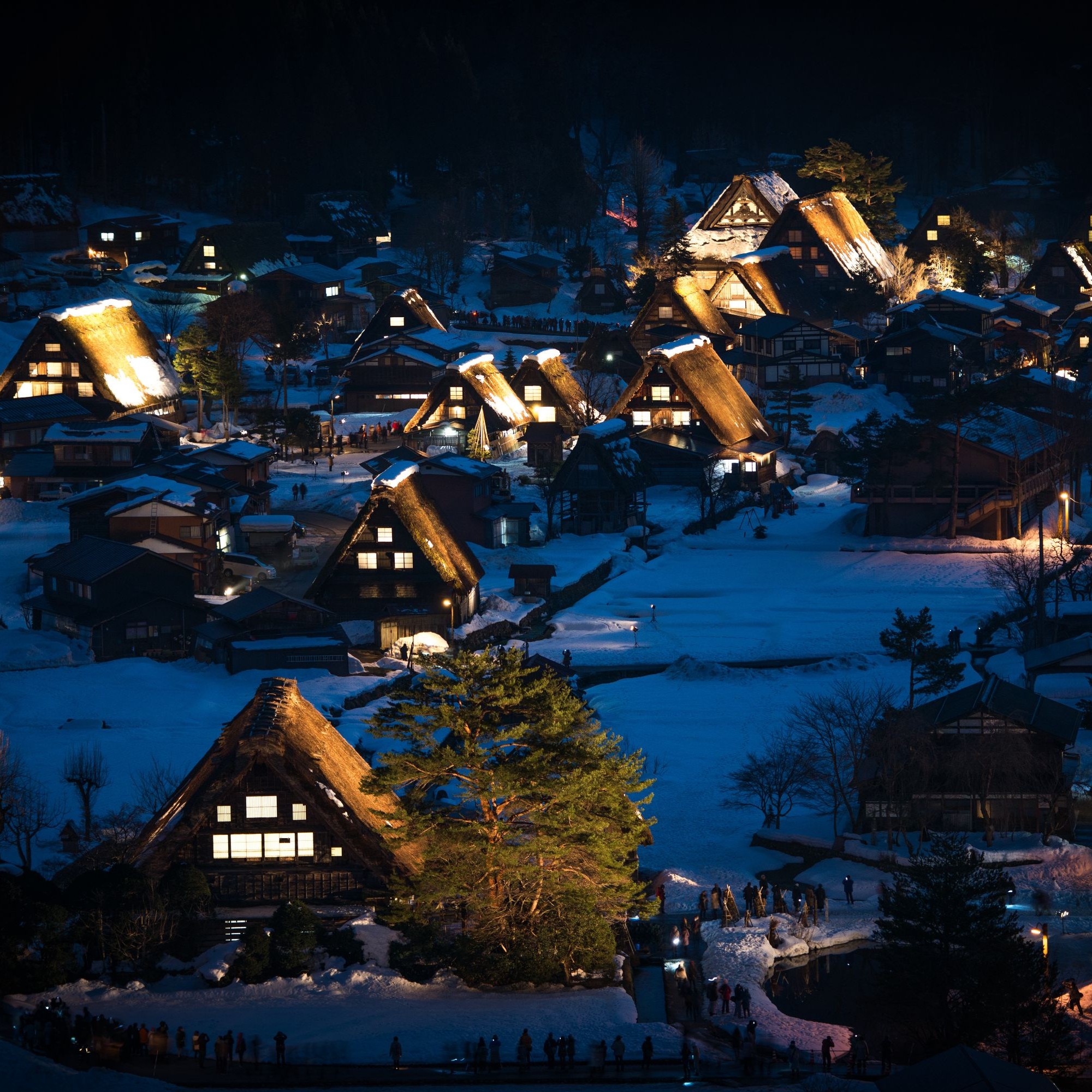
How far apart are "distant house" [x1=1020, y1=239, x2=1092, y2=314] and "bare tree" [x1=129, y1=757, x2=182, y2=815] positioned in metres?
51.9

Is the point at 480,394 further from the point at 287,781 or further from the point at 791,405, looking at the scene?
the point at 287,781

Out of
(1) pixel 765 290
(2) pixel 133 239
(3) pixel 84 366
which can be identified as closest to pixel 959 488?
(1) pixel 765 290

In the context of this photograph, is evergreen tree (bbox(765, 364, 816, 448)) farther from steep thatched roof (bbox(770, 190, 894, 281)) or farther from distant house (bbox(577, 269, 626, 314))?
distant house (bbox(577, 269, 626, 314))

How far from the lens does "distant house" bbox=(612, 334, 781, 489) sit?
6147 centimetres

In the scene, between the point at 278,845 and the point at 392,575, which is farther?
the point at 392,575

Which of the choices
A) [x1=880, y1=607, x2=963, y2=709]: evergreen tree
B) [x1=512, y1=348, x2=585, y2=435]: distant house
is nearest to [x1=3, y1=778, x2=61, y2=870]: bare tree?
[x1=880, y1=607, x2=963, y2=709]: evergreen tree

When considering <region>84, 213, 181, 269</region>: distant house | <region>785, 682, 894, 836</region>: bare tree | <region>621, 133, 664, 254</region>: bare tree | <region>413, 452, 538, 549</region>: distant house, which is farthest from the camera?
<region>621, 133, 664, 254</region>: bare tree

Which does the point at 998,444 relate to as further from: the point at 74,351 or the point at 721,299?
the point at 74,351

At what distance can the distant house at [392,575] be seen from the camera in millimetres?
45875

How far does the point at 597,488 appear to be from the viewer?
56.6 meters

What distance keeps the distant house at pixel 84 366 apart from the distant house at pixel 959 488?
80.0ft

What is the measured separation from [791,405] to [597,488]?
12358 mm

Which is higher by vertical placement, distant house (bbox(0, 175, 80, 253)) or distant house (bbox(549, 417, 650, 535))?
distant house (bbox(0, 175, 80, 253))

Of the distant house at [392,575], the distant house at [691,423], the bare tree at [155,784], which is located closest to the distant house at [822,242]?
the distant house at [691,423]
